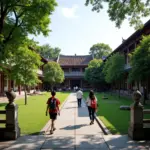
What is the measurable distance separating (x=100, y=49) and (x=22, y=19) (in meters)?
80.5

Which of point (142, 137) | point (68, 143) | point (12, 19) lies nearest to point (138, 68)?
point (12, 19)

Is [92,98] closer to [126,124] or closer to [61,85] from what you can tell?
[126,124]

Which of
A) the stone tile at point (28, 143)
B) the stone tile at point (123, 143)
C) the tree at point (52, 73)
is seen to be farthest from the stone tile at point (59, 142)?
the tree at point (52, 73)

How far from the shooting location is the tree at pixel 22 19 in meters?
14.8

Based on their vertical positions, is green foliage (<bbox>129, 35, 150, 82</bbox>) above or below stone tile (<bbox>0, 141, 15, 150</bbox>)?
above

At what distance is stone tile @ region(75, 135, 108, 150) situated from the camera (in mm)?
8320

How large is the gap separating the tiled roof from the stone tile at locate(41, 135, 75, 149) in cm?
6556

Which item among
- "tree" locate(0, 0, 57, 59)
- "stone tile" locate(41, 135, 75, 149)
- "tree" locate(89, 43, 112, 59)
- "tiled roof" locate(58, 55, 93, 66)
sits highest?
"tree" locate(89, 43, 112, 59)

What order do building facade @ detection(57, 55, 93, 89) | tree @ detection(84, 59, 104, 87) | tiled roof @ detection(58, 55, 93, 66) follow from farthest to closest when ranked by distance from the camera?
tiled roof @ detection(58, 55, 93, 66) → building facade @ detection(57, 55, 93, 89) → tree @ detection(84, 59, 104, 87)

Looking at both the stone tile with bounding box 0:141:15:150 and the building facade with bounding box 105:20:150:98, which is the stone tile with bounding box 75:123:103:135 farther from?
the building facade with bounding box 105:20:150:98

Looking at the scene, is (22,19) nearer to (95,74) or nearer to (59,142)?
(59,142)

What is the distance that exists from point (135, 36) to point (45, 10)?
59.9 feet

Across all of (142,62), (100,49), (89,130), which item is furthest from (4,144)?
(100,49)

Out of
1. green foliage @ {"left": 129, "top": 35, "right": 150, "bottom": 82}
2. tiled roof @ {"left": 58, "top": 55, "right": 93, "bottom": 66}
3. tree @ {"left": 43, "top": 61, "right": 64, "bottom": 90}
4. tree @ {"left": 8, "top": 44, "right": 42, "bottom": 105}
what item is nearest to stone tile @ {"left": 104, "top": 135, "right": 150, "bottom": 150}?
green foliage @ {"left": 129, "top": 35, "right": 150, "bottom": 82}
